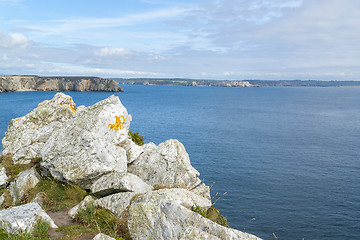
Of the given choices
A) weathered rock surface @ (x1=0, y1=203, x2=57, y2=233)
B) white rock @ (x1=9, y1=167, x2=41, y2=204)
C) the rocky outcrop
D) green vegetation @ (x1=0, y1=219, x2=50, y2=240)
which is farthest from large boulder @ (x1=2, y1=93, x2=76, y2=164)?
green vegetation @ (x1=0, y1=219, x2=50, y2=240)

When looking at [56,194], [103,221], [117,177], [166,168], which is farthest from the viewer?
[166,168]

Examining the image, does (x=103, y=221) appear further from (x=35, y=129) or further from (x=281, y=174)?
(x=281, y=174)

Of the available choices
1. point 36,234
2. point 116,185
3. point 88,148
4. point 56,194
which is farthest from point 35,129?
point 36,234

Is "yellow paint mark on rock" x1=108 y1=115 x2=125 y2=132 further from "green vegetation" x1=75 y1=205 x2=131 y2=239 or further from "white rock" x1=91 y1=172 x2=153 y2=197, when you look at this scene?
"green vegetation" x1=75 y1=205 x2=131 y2=239

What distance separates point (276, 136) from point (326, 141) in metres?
11.6

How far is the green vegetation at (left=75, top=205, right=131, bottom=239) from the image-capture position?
1023 centimetres

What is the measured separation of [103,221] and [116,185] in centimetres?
198

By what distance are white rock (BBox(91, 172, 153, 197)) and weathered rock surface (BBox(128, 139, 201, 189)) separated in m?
2.15

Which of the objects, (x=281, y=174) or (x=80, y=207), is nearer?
(x=80, y=207)

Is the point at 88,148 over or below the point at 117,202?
over

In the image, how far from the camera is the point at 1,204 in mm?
15547

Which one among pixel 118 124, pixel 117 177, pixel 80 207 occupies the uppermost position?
pixel 118 124

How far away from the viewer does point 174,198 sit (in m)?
10.5

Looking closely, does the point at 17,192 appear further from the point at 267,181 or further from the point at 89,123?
the point at 267,181
